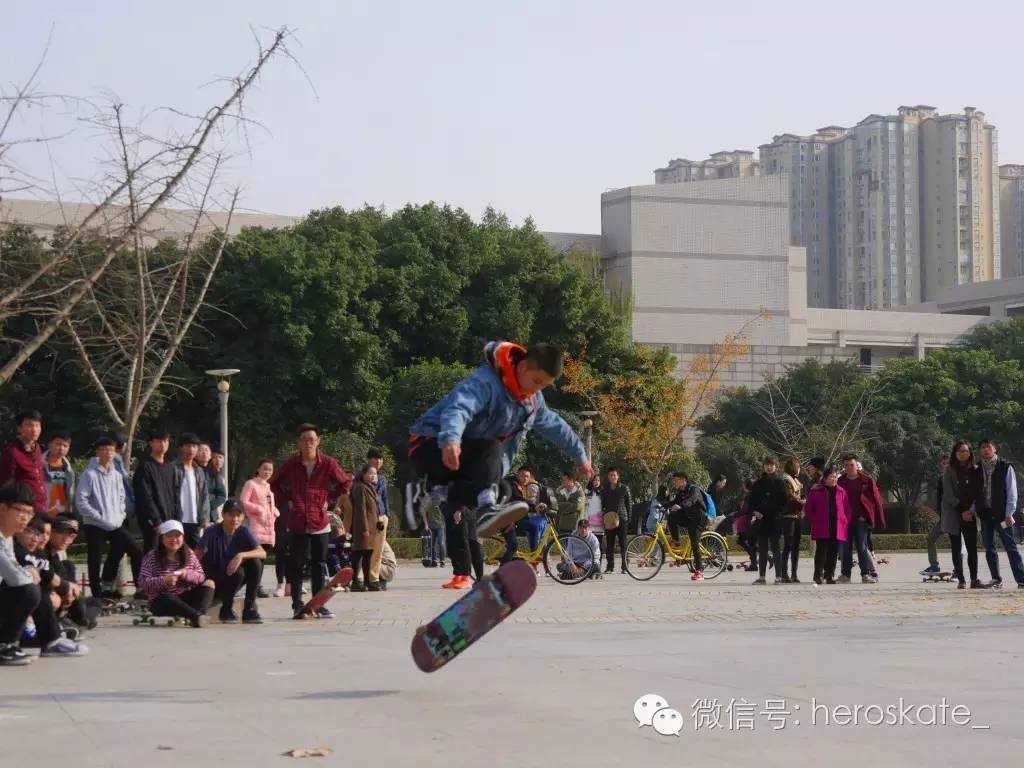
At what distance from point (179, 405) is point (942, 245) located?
349 feet

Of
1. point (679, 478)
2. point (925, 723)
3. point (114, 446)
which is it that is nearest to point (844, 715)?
point (925, 723)

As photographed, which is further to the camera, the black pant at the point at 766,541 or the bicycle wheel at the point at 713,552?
the bicycle wheel at the point at 713,552

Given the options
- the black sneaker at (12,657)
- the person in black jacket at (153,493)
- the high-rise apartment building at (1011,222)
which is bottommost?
the black sneaker at (12,657)

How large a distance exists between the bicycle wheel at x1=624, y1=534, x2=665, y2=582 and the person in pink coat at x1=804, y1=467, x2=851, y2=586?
256cm

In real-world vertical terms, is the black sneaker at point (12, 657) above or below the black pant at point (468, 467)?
below

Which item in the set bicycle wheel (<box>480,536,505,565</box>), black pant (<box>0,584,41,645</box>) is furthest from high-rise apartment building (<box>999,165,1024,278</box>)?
black pant (<box>0,584,41,645</box>)

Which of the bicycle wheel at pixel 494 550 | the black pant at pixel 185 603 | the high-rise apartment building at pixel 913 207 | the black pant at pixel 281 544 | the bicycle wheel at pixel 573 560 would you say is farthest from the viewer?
the high-rise apartment building at pixel 913 207

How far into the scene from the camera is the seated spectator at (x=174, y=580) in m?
12.7

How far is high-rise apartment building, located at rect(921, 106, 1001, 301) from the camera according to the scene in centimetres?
13475

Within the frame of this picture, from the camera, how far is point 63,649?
32.2ft

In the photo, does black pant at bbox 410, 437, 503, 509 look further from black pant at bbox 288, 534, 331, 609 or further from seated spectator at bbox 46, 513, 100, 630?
black pant at bbox 288, 534, 331, 609

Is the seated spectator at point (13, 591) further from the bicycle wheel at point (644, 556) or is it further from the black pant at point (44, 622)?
the bicycle wheel at point (644, 556)

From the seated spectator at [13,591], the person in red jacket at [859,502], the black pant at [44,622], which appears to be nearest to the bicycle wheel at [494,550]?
the person in red jacket at [859,502]

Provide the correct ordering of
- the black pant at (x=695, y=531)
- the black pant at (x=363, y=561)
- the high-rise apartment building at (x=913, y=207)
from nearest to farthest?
the black pant at (x=363, y=561)
the black pant at (x=695, y=531)
the high-rise apartment building at (x=913, y=207)
